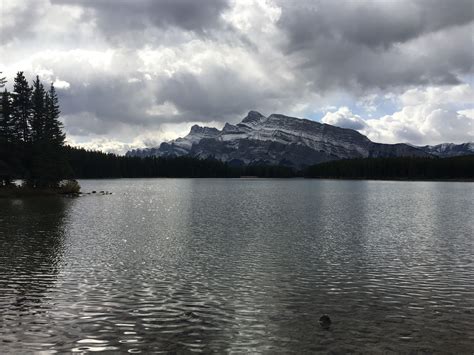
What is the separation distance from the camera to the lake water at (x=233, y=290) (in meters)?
16.8

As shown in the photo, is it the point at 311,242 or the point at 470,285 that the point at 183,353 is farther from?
the point at 311,242

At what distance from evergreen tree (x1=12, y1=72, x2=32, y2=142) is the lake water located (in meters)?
64.4

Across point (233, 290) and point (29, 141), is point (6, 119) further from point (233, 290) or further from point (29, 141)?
point (233, 290)

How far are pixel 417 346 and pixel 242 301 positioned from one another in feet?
30.0

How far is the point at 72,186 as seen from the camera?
112 m

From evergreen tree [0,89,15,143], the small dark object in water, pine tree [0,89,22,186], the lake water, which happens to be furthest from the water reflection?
evergreen tree [0,89,15,143]

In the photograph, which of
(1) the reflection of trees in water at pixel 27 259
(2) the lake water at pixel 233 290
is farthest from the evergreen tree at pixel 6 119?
(2) the lake water at pixel 233 290

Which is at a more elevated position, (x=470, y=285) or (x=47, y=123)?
(x=47, y=123)

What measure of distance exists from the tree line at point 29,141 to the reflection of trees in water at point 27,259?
4184cm

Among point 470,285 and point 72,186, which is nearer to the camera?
point 470,285

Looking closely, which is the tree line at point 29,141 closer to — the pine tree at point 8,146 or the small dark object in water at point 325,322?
the pine tree at point 8,146

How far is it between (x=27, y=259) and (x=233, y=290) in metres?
17.9

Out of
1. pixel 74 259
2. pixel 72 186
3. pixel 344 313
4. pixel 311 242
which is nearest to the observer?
pixel 344 313

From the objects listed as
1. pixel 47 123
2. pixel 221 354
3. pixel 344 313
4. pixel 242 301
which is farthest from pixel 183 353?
pixel 47 123
